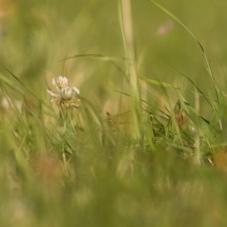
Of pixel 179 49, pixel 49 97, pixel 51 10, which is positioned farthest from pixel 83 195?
pixel 179 49

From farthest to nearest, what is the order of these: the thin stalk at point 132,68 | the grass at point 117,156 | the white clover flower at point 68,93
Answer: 1. the white clover flower at point 68,93
2. the thin stalk at point 132,68
3. the grass at point 117,156

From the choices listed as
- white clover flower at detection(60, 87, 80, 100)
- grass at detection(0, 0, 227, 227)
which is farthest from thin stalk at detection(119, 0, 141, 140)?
white clover flower at detection(60, 87, 80, 100)

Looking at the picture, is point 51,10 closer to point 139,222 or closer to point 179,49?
point 179,49

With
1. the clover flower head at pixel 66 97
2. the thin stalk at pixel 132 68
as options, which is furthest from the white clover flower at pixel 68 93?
the thin stalk at pixel 132 68

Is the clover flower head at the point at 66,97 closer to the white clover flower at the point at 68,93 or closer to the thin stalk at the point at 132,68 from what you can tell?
the white clover flower at the point at 68,93

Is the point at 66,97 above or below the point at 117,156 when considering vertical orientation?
above

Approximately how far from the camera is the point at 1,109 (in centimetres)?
317

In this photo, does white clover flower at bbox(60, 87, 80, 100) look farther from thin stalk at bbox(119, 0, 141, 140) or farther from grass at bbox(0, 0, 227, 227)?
thin stalk at bbox(119, 0, 141, 140)

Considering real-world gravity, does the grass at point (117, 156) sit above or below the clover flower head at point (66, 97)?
below

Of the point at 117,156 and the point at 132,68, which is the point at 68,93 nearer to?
the point at 132,68

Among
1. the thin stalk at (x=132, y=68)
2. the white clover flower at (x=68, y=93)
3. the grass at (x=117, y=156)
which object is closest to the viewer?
the grass at (x=117, y=156)

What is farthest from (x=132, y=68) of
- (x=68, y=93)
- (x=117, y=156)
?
(x=117, y=156)

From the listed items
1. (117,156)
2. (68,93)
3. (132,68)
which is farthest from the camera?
(68,93)

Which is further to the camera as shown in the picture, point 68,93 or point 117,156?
point 68,93
